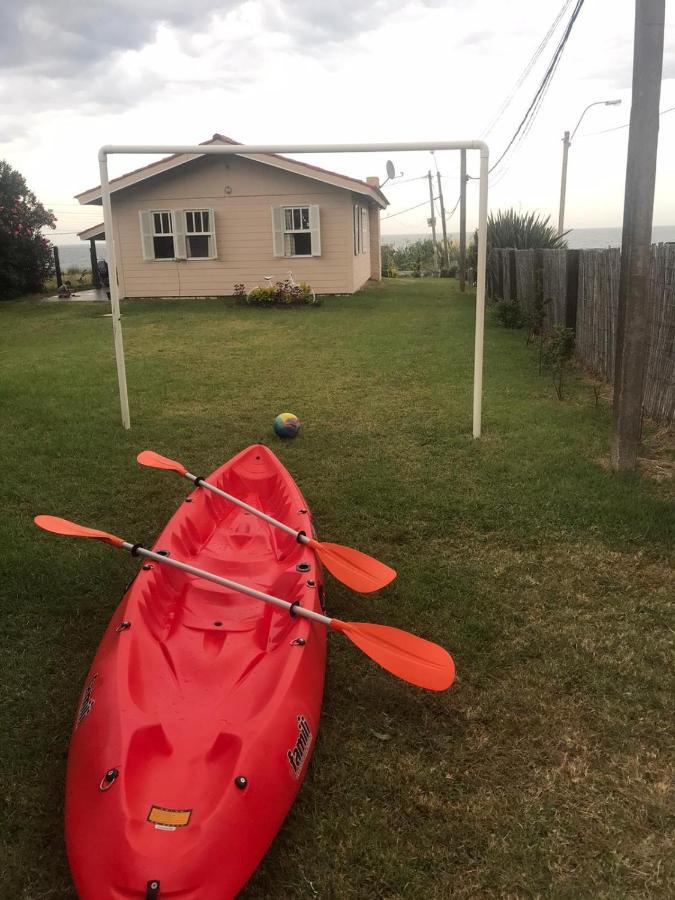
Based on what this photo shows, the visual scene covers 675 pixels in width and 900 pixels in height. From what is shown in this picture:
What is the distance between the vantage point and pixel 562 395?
8062mm

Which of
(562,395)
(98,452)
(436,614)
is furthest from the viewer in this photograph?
(562,395)

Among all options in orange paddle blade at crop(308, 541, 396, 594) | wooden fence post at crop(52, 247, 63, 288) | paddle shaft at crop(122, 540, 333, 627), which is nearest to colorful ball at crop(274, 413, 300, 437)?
orange paddle blade at crop(308, 541, 396, 594)

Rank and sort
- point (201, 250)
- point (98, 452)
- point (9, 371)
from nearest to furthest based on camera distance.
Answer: point (98, 452)
point (9, 371)
point (201, 250)

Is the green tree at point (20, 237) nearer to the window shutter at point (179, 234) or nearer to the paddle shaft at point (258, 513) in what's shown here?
the window shutter at point (179, 234)

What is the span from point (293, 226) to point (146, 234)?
12.5 ft

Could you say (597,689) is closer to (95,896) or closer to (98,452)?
(95,896)

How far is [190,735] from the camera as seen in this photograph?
2.43m

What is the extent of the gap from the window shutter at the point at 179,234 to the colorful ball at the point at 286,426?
41.1 ft

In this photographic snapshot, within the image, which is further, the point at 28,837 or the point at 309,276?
the point at 309,276

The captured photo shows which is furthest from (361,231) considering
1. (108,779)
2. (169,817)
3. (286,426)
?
(169,817)

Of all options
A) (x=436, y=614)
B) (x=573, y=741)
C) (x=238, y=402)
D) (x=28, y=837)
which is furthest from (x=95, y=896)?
(x=238, y=402)

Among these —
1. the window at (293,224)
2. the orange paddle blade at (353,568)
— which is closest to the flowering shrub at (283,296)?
the window at (293,224)

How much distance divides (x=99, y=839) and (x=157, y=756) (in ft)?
1.01

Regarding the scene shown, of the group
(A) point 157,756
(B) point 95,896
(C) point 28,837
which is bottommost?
(C) point 28,837
